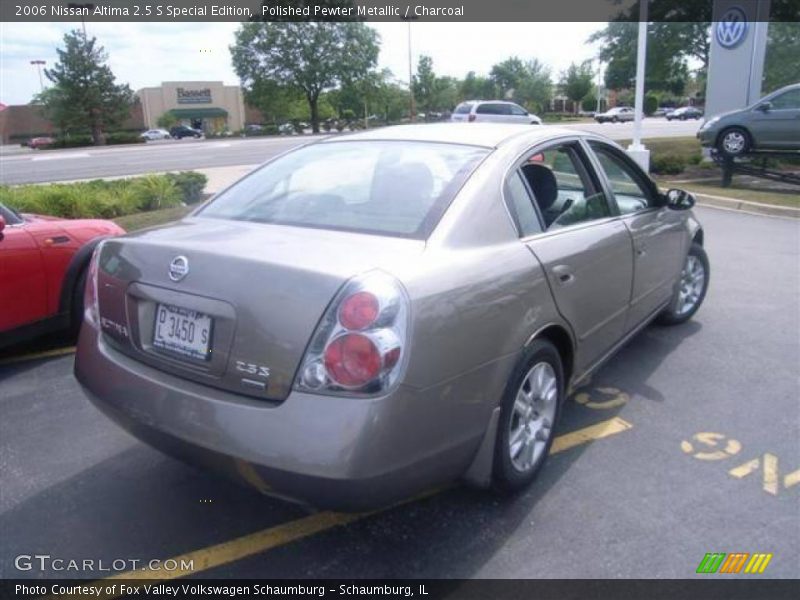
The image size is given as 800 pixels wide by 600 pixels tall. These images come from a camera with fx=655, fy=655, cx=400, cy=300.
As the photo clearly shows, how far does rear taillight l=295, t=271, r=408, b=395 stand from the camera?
215cm

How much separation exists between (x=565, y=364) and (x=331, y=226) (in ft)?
4.51

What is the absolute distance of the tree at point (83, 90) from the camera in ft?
189

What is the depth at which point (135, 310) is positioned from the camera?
2633mm

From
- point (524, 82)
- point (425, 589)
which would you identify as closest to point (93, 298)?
point (425, 589)

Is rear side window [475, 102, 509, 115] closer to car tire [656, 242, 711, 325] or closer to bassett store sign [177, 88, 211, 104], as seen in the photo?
car tire [656, 242, 711, 325]

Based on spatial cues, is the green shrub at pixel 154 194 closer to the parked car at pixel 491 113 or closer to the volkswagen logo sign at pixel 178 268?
the volkswagen logo sign at pixel 178 268

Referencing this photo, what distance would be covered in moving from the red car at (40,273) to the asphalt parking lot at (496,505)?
566 mm

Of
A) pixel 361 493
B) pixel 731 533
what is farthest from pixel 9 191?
pixel 731 533

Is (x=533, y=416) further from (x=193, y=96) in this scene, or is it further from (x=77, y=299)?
(x=193, y=96)

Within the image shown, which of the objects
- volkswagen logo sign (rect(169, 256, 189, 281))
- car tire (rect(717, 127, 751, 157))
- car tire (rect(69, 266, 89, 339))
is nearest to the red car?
car tire (rect(69, 266, 89, 339))

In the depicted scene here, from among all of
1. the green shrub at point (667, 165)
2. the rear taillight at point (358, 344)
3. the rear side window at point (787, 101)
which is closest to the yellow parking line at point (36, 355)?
the rear taillight at point (358, 344)

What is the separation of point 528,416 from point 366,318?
44.4 inches

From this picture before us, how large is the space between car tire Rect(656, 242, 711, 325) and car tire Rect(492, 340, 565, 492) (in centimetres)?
235

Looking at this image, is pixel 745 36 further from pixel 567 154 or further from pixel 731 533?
pixel 731 533
